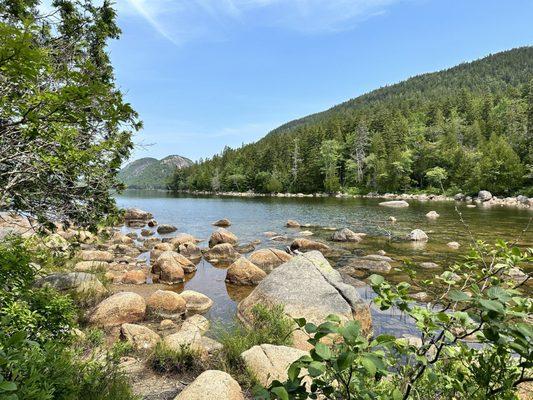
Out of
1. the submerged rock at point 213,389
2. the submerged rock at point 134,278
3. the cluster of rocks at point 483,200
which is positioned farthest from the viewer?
the cluster of rocks at point 483,200

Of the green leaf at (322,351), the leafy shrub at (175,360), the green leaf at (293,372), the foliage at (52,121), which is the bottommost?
the leafy shrub at (175,360)

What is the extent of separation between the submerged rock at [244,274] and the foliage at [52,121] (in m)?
7.06

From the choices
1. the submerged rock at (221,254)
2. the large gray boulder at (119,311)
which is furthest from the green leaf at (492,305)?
the submerged rock at (221,254)

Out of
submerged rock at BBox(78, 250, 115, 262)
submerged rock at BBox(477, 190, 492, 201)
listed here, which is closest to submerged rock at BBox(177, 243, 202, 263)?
submerged rock at BBox(78, 250, 115, 262)

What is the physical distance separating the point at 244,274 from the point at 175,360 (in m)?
8.14

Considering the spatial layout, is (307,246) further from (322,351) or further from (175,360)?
(322,351)

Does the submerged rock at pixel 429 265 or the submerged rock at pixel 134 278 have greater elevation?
the submerged rock at pixel 134 278

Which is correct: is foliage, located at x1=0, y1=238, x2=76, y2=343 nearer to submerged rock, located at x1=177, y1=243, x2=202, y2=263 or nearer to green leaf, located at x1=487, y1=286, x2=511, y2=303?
green leaf, located at x1=487, y1=286, x2=511, y2=303

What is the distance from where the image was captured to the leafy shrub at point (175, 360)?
5730 millimetres

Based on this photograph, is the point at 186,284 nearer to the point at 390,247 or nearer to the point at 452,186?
the point at 390,247

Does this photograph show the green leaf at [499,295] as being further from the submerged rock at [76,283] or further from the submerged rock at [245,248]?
the submerged rock at [245,248]

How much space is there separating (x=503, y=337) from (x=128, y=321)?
30.8 ft

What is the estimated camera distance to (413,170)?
79.6 metres

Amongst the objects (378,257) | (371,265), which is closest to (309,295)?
(371,265)
